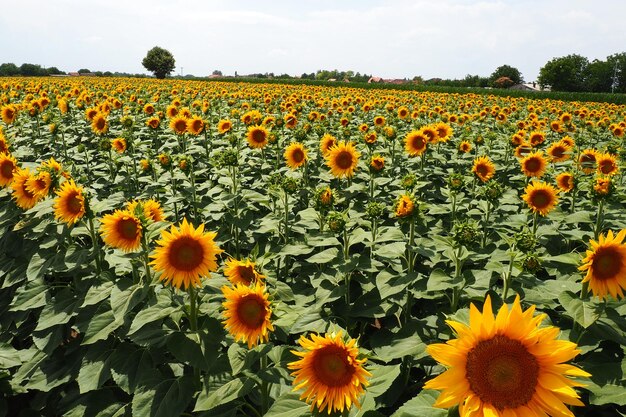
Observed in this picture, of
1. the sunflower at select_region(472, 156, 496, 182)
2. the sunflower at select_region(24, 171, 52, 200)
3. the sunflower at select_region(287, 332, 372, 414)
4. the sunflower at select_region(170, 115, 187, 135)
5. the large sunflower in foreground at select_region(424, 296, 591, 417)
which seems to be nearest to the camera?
the large sunflower in foreground at select_region(424, 296, 591, 417)

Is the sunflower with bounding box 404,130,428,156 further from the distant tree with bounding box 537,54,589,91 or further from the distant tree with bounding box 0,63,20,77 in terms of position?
the distant tree with bounding box 537,54,589,91

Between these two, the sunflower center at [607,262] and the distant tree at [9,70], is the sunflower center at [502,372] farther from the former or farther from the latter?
the distant tree at [9,70]

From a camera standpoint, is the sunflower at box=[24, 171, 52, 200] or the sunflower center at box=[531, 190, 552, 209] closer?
the sunflower at box=[24, 171, 52, 200]

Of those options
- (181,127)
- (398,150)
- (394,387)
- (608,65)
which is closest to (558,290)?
(394,387)

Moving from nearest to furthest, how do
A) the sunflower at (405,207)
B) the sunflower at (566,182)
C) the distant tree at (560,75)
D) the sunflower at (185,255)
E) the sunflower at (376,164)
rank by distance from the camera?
1. the sunflower at (185,255)
2. the sunflower at (405,207)
3. the sunflower at (566,182)
4. the sunflower at (376,164)
5. the distant tree at (560,75)

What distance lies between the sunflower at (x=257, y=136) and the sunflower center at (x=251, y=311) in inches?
193

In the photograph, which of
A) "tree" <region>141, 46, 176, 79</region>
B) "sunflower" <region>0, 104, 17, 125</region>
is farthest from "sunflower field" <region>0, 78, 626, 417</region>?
"tree" <region>141, 46, 176, 79</region>

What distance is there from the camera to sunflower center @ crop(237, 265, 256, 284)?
9.64ft

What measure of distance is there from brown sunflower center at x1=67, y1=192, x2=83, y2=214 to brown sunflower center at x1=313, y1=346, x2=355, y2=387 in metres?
2.62

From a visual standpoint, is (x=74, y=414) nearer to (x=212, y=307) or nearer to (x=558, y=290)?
(x=212, y=307)

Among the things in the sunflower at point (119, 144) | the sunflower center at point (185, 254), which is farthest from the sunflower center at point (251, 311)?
the sunflower at point (119, 144)

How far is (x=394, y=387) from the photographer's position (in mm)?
3467

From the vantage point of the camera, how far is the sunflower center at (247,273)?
2939 millimetres

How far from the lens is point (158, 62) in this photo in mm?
76625
